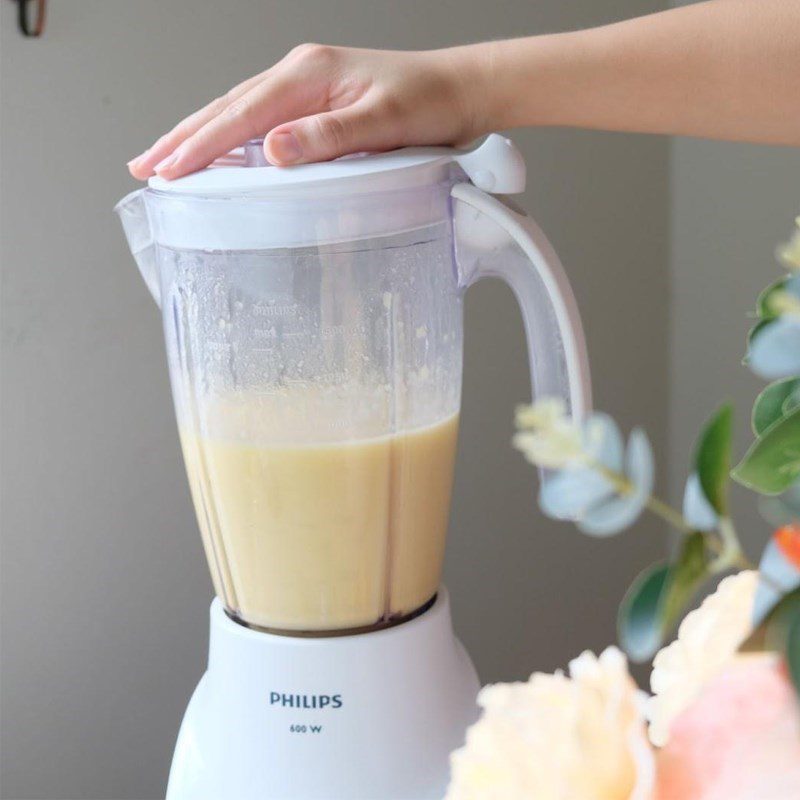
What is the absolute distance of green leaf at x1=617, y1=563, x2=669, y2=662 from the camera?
18 cm

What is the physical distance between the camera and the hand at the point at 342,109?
2.24ft

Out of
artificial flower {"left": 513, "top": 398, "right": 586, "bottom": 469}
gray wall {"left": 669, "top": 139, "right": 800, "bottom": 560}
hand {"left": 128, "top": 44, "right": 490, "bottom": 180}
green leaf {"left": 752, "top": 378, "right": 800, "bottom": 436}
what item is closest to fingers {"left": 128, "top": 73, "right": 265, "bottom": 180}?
hand {"left": 128, "top": 44, "right": 490, "bottom": 180}

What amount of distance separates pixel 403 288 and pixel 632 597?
21.9 inches

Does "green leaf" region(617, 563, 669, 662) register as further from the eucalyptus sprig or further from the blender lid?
the blender lid

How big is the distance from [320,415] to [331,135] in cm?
16

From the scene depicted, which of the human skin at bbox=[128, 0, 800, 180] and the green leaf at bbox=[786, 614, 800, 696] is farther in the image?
the human skin at bbox=[128, 0, 800, 180]

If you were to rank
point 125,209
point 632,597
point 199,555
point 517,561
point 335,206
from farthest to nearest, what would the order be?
point 517,561, point 199,555, point 125,209, point 335,206, point 632,597

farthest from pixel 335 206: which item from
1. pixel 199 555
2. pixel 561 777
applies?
pixel 199 555

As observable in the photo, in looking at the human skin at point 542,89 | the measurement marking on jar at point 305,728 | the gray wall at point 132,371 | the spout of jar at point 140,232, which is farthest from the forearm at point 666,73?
the gray wall at point 132,371

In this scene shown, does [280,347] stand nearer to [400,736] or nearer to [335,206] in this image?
[335,206]

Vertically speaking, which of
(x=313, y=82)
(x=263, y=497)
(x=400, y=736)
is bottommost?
(x=400, y=736)

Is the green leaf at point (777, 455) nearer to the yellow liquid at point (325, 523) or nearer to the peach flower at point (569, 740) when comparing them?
the peach flower at point (569, 740)

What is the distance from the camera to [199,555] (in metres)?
1.47

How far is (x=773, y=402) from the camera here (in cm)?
29
